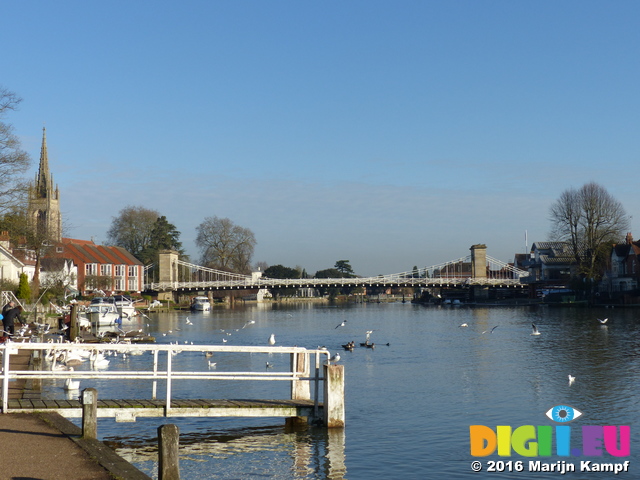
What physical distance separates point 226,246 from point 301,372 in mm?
106947

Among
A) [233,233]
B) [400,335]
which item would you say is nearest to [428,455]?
[400,335]

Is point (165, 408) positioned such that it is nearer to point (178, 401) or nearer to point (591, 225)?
point (178, 401)

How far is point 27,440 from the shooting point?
1061 cm

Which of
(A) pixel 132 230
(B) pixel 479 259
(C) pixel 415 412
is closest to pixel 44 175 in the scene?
(A) pixel 132 230

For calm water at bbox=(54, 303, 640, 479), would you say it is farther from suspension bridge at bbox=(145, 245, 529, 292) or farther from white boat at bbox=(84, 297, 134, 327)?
suspension bridge at bbox=(145, 245, 529, 292)

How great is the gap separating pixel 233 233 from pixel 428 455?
10819 centimetres

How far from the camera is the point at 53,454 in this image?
9.83m

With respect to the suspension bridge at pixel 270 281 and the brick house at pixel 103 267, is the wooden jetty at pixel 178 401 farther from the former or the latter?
the suspension bridge at pixel 270 281

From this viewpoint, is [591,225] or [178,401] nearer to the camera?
[178,401]

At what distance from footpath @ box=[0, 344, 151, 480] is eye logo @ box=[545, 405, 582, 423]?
10.7 metres

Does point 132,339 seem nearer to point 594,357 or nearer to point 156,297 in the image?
point 594,357

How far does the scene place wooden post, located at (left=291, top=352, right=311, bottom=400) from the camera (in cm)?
1506

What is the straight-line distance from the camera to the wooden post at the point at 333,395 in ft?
45.8

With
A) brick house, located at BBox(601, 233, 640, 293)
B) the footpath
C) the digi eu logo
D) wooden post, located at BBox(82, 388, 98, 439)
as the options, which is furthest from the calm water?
brick house, located at BBox(601, 233, 640, 293)
